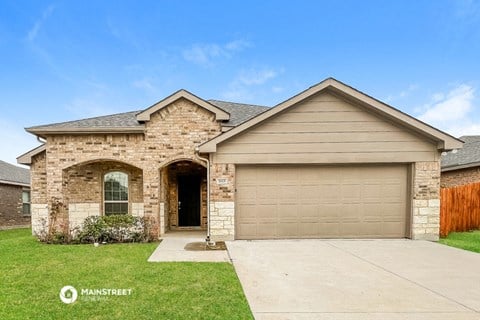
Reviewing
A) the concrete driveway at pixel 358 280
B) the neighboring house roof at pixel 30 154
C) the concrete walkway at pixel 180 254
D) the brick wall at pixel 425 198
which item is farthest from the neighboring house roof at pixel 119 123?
the brick wall at pixel 425 198

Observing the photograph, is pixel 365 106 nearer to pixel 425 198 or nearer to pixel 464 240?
pixel 425 198

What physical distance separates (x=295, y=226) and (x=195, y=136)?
453 cm

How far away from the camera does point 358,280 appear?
4816 millimetres

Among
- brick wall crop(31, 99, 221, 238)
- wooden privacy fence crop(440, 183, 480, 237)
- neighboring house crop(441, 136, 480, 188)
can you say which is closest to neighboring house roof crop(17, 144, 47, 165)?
brick wall crop(31, 99, 221, 238)

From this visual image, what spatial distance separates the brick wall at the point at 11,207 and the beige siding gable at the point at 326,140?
Answer: 15286 mm

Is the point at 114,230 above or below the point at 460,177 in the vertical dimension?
below

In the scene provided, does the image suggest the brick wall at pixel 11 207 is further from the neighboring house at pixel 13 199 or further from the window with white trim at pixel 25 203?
the window with white trim at pixel 25 203

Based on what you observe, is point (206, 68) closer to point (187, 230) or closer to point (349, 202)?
point (187, 230)

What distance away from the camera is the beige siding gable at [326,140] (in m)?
8.38

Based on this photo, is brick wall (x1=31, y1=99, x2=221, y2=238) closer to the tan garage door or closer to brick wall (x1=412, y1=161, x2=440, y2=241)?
the tan garage door

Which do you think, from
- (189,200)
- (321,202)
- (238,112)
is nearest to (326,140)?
(321,202)

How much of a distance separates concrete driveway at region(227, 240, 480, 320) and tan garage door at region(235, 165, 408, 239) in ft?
3.00

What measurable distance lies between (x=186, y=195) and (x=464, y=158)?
1470 cm

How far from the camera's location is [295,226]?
27.7 ft
